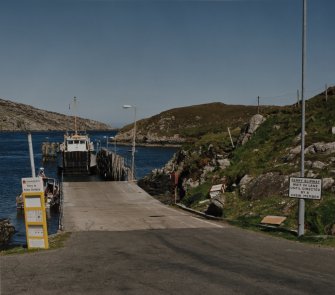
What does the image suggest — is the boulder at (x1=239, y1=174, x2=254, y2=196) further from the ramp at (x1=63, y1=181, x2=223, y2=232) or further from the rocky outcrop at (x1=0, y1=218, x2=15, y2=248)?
the rocky outcrop at (x1=0, y1=218, x2=15, y2=248)

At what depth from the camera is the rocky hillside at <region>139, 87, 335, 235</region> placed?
71.2 feet

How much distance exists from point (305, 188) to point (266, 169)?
972 centimetres

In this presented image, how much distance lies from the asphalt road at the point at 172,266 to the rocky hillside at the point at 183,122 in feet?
456

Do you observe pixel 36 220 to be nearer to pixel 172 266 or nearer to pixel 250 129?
pixel 172 266

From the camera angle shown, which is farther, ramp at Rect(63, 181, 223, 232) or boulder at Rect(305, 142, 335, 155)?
boulder at Rect(305, 142, 335, 155)

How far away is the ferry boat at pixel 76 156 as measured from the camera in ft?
238

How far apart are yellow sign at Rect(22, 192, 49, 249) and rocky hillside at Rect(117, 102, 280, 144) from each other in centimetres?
14094

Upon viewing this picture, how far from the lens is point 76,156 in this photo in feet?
240

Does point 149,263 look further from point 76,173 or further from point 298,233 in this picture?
point 76,173


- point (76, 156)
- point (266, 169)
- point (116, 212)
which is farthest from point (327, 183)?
point (76, 156)

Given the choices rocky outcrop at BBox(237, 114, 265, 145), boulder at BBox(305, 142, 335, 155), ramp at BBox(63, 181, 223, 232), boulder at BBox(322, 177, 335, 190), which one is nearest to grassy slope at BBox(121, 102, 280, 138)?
rocky outcrop at BBox(237, 114, 265, 145)

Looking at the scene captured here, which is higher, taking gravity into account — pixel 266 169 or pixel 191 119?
pixel 191 119

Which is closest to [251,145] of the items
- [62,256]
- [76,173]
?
[62,256]

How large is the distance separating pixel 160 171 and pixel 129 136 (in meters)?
129
